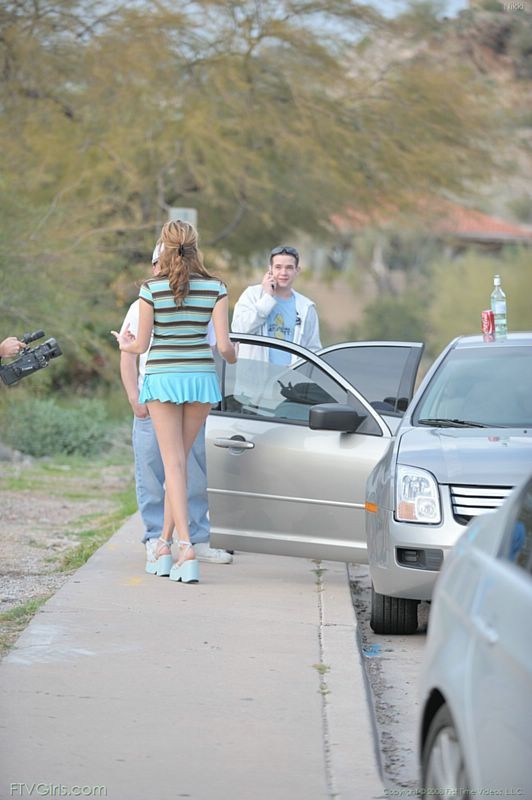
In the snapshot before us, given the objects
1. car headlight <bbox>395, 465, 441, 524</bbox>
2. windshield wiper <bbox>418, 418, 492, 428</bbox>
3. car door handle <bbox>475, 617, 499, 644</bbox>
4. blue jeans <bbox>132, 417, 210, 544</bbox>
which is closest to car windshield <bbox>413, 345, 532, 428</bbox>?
windshield wiper <bbox>418, 418, 492, 428</bbox>

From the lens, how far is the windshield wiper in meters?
7.62

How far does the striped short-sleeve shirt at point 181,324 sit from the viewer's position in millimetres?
7996

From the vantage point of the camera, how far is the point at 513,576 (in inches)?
140

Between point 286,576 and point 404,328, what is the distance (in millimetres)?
43969

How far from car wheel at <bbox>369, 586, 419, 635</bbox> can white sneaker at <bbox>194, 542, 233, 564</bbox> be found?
1.69m

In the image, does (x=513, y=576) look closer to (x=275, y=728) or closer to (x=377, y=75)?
(x=275, y=728)

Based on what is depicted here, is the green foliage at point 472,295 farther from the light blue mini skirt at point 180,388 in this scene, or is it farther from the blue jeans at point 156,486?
the light blue mini skirt at point 180,388

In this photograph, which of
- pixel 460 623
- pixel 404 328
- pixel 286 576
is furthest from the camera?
pixel 404 328

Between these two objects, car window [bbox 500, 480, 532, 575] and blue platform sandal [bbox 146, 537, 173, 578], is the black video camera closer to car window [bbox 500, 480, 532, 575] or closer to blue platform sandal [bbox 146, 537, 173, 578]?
blue platform sandal [bbox 146, 537, 173, 578]

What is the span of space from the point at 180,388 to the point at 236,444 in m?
0.56

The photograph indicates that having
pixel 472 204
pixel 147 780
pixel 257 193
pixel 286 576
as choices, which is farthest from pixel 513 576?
pixel 472 204

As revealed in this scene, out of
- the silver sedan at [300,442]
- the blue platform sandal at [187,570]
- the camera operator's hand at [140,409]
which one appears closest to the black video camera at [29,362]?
the camera operator's hand at [140,409]

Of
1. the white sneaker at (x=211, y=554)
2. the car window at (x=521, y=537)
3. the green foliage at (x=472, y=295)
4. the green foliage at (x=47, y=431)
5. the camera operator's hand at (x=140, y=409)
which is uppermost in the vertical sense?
the car window at (x=521, y=537)

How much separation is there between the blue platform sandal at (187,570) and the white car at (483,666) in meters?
3.99
